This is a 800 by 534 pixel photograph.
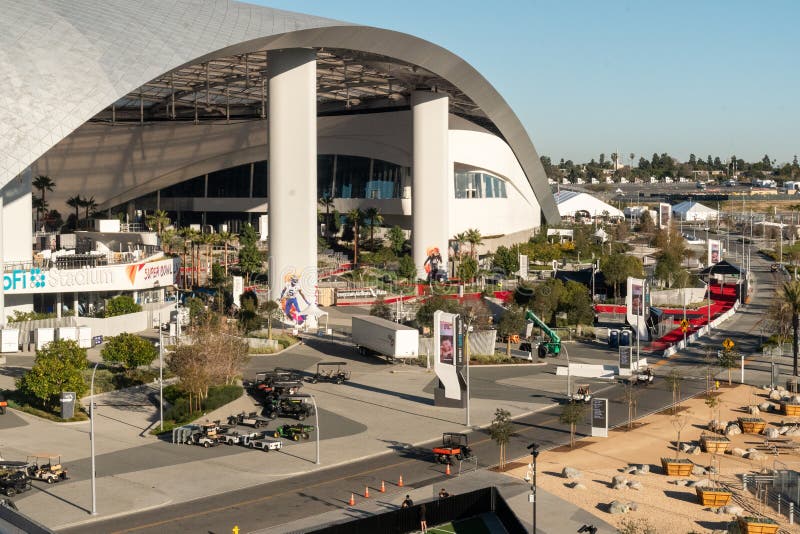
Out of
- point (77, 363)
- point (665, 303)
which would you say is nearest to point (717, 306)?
point (665, 303)

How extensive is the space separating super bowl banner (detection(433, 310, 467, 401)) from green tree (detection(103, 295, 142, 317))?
29.2 meters

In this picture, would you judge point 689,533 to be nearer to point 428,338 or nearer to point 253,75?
point 428,338

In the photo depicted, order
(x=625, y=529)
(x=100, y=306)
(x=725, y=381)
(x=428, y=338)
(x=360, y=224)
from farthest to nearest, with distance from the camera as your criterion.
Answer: (x=360, y=224)
(x=100, y=306)
(x=428, y=338)
(x=725, y=381)
(x=625, y=529)

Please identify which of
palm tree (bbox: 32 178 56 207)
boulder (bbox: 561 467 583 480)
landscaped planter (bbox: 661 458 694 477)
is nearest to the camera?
boulder (bbox: 561 467 583 480)

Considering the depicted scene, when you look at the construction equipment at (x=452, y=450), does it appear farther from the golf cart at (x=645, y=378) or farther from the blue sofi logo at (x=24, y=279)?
the blue sofi logo at (x=24, y=279)

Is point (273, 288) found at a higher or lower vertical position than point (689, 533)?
higher

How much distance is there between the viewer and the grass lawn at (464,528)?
1433 inches

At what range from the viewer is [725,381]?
63.0 meters

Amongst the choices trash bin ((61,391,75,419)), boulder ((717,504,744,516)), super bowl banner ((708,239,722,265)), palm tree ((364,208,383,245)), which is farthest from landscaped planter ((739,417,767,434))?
palm tree ((364,208,383,245))

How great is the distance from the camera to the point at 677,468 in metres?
43.0

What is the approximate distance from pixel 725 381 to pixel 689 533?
28.9 metres

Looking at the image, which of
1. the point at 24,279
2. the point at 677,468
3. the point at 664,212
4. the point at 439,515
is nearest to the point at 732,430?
the point at 677,468

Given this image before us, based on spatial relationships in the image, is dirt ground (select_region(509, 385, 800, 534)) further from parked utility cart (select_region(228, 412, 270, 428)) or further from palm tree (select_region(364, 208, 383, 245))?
palm tree (select_region(364, 208, 383, 245))

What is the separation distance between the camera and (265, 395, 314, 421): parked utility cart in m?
51.6
